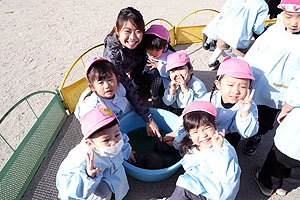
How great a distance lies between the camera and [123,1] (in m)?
6.90

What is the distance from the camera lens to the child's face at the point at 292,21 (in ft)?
6.85

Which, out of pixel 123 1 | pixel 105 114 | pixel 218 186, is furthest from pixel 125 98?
pixel 123 1

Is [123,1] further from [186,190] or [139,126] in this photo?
[186,190]

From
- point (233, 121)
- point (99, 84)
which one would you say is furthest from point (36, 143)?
point (233, 121)

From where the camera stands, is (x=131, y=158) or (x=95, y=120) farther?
(x=131, y=158)

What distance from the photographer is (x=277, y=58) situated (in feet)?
7.47

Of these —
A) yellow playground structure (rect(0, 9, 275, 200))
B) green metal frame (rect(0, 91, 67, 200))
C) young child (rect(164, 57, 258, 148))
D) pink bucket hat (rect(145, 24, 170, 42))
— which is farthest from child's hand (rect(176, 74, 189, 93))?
green metal frame (rect(0, 91, 67, 200))

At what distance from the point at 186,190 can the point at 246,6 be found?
104 inches

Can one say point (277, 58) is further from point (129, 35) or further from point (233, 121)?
point (129, 35)

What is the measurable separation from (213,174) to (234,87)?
85 centimetres

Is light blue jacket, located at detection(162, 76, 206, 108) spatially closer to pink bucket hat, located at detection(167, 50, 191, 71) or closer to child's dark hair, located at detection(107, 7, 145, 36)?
pink bucket hat, located at detection(167, 50, 191, 71)

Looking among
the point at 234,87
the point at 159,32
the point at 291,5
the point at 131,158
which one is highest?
the point at 291,5

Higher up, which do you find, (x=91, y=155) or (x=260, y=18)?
(x=260, y=18)

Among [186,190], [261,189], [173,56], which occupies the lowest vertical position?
[261,189]
